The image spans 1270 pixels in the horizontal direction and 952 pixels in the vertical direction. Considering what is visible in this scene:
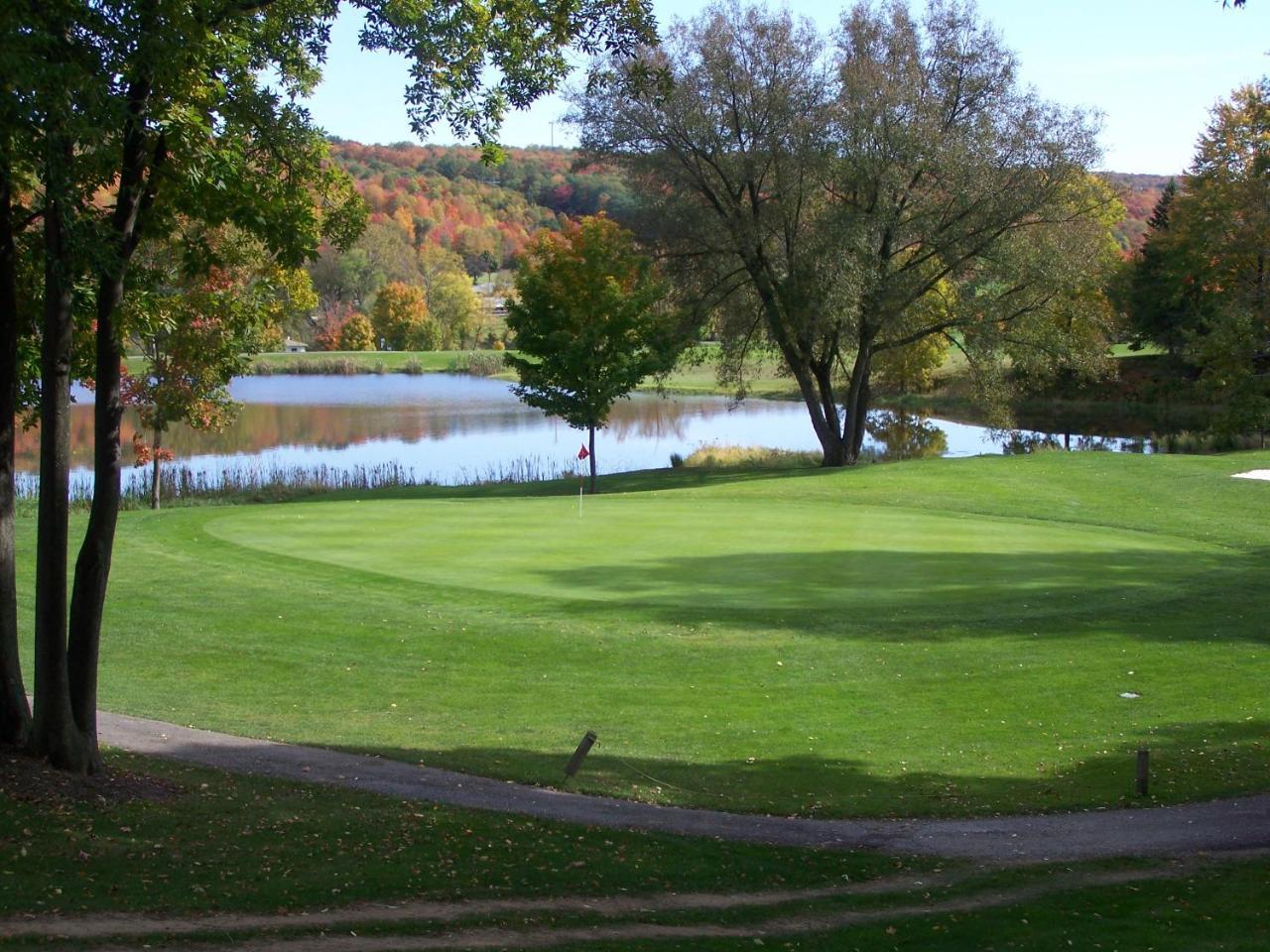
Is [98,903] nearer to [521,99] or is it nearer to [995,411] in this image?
[521,99]

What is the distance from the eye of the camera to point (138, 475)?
4269cm

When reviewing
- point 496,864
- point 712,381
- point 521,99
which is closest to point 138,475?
point 521,99

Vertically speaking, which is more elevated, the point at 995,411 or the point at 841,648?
the point at 995,411

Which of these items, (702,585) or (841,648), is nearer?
(841,648)

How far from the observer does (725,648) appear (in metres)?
16.6

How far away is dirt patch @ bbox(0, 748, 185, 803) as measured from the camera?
9586mm

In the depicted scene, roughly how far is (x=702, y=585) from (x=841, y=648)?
3570 mm

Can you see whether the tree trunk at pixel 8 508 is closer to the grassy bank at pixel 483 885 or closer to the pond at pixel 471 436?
the grassy bank at pixel 483 885

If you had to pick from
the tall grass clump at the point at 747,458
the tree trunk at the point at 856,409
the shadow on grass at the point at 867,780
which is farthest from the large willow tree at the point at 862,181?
the shadow on grass at the point at 867,780

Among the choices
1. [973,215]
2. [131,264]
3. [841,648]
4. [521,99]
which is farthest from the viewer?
[973,215]

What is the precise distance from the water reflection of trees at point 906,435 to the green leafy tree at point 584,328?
48.3 ft

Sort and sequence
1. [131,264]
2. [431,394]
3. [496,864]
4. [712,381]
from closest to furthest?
1. [496,864]
2. [131,264]
3. [431,394]
4. [712,381]

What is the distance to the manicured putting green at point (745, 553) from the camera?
19.2 meters

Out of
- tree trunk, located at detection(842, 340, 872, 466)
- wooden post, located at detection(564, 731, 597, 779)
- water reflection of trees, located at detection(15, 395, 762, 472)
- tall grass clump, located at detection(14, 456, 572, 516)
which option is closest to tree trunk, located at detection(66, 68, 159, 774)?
wooden post, located at detection(564, 731, 597, 779)
